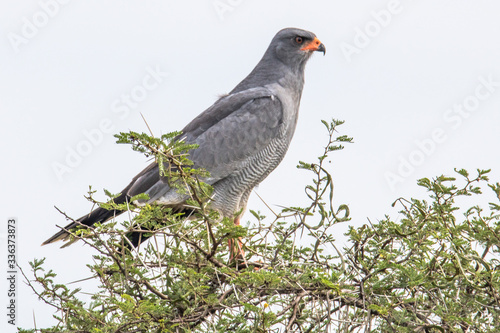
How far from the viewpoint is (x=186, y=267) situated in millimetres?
3318

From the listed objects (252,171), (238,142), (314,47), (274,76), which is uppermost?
(314,47)

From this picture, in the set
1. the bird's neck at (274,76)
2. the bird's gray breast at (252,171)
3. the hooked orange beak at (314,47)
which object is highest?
the hooked orange beak at (314,47)

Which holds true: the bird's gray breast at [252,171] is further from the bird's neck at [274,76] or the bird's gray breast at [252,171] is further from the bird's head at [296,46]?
the bird's head at [296,46]

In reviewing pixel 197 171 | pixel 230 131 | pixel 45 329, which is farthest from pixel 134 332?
pixel 230 131

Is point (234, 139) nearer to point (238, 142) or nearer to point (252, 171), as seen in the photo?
point (238, 142)

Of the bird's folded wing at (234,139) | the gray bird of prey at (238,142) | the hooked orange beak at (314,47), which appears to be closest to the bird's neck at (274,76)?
the gray bird of prey at (238,142)

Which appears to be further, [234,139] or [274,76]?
[274,76]

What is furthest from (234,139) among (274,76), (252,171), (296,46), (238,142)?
(296,46)

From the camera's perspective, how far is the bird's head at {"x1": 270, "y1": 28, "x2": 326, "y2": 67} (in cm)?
619

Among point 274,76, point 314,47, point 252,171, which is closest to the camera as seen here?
point 252,171

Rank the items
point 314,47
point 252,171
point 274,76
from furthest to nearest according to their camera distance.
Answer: point 314,47, point 274,76, point 252,171

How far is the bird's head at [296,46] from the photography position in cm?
619

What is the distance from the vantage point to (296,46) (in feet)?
20.4

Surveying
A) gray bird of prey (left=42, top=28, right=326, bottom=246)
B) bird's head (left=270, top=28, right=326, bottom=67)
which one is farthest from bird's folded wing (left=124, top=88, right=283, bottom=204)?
bird's head (left=270, top=28, right=326, bottom=67)
